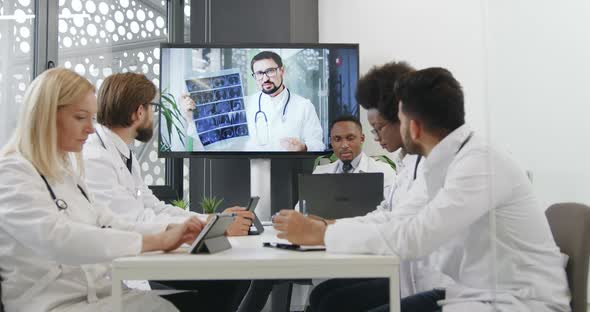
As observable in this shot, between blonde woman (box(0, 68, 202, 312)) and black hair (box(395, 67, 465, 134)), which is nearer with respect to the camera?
blonde woman (box(0, 68, 202, 312))

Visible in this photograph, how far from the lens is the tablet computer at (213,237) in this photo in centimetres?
167

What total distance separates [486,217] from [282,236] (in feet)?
1.84

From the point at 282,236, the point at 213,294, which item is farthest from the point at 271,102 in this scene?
the point at 282,236

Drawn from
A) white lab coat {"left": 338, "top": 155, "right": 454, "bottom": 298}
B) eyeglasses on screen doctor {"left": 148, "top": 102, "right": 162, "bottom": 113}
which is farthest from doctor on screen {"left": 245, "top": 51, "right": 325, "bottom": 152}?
white lab coat {"left": 338, "top": 155, "right": 454, "bottom": 298}

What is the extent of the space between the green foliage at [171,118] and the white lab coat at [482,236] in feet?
8.35

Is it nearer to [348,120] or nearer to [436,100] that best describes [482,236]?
[436,100]

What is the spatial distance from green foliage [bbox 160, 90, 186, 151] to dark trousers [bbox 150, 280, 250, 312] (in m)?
1.67

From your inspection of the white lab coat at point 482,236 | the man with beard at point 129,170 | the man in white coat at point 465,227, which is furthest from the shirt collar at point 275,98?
the white lab coat at point 482,236

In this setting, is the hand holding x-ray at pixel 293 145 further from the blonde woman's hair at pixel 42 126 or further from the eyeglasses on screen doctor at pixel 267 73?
the blonde woman's hair at pixel 42 126

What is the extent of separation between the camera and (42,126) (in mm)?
1722

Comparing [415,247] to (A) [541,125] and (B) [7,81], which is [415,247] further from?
(B) [7,81]

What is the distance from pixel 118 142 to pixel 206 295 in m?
0.81

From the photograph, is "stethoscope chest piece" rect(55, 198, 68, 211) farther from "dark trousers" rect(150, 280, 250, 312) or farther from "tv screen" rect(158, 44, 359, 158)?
"tv screen" rect(158, 44, 359, 158)

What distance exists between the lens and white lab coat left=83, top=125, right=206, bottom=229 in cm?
247
